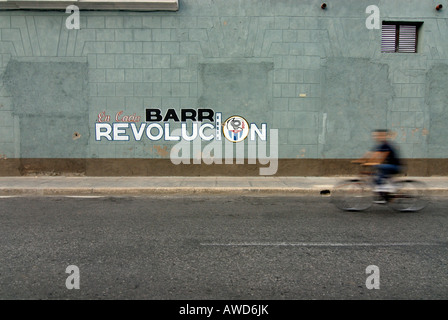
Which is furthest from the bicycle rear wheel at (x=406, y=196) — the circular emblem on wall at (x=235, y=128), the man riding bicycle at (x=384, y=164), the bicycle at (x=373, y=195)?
the circular emblem on wall at (x=235, y=128)

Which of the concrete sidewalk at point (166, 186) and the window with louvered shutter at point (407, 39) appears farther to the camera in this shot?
the window with louvered shutter at point (407, 39)

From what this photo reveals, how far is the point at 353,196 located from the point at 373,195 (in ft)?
1.44

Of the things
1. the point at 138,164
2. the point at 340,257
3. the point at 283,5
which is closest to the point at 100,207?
the point at 138,164

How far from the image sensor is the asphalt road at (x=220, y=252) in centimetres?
375

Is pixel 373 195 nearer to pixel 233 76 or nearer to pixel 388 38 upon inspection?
pixel 233 76

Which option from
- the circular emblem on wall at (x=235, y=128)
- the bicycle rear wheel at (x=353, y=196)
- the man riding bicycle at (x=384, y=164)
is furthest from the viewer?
the circular emblem on wall at (x=235, y=128)

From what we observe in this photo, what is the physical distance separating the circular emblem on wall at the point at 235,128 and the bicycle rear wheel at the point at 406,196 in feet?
19.8

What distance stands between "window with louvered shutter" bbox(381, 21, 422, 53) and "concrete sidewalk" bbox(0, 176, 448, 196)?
489 centimetres

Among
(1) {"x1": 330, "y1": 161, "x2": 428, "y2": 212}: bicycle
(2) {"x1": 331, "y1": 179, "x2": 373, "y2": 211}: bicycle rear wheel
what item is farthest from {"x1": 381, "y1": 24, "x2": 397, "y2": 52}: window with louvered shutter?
(2) {"x1": 331, "y1": 179, "x2": 373, "y2": 211}: bicycle rear wheel

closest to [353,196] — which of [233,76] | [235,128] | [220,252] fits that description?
[220,252]

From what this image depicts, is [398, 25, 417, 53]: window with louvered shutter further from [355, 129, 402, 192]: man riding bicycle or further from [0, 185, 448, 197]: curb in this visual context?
[355, 129, 402, 192]: man riding bicycle

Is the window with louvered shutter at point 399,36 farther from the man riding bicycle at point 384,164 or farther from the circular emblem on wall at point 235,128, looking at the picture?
the man riding bicycle at point 384,164

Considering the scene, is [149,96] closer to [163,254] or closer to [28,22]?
[28,22]

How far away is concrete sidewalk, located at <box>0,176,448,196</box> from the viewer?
9973 mm
